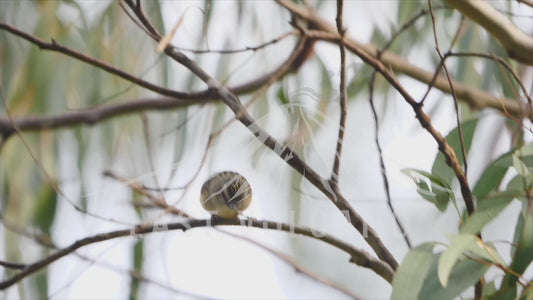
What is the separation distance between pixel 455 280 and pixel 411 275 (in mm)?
62

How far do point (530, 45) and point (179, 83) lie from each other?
1056 millimetres

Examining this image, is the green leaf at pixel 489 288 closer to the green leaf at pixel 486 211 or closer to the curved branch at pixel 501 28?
the green leaf at pixel 486 211

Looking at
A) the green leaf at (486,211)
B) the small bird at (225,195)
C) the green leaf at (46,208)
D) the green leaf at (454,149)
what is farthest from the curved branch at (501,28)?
the green leaf at (46,208)

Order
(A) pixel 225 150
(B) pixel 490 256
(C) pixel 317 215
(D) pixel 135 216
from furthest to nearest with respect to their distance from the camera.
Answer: (D) pixel 135 216
(A) pixel 225 150
(C) pixel 317 215
(B) pixel 490 256

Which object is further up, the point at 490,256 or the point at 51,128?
the point at 51,128

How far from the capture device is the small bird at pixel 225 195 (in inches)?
35.4

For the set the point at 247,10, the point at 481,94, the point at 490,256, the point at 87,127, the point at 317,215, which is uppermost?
the point at 247,10

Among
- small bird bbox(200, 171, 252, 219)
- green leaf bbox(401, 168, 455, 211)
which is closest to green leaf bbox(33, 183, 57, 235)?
small bird bbox(200, 171, 252, 219)

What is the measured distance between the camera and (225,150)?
1390 mm

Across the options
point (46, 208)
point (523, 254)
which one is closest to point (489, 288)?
point (523, 254)

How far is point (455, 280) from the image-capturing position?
2.62 ft

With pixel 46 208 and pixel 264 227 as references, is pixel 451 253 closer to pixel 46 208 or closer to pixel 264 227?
pixel 264 227

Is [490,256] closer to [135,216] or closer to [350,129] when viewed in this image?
[350,129]

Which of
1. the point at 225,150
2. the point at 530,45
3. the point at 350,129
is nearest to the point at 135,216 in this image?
the point at 225,150
